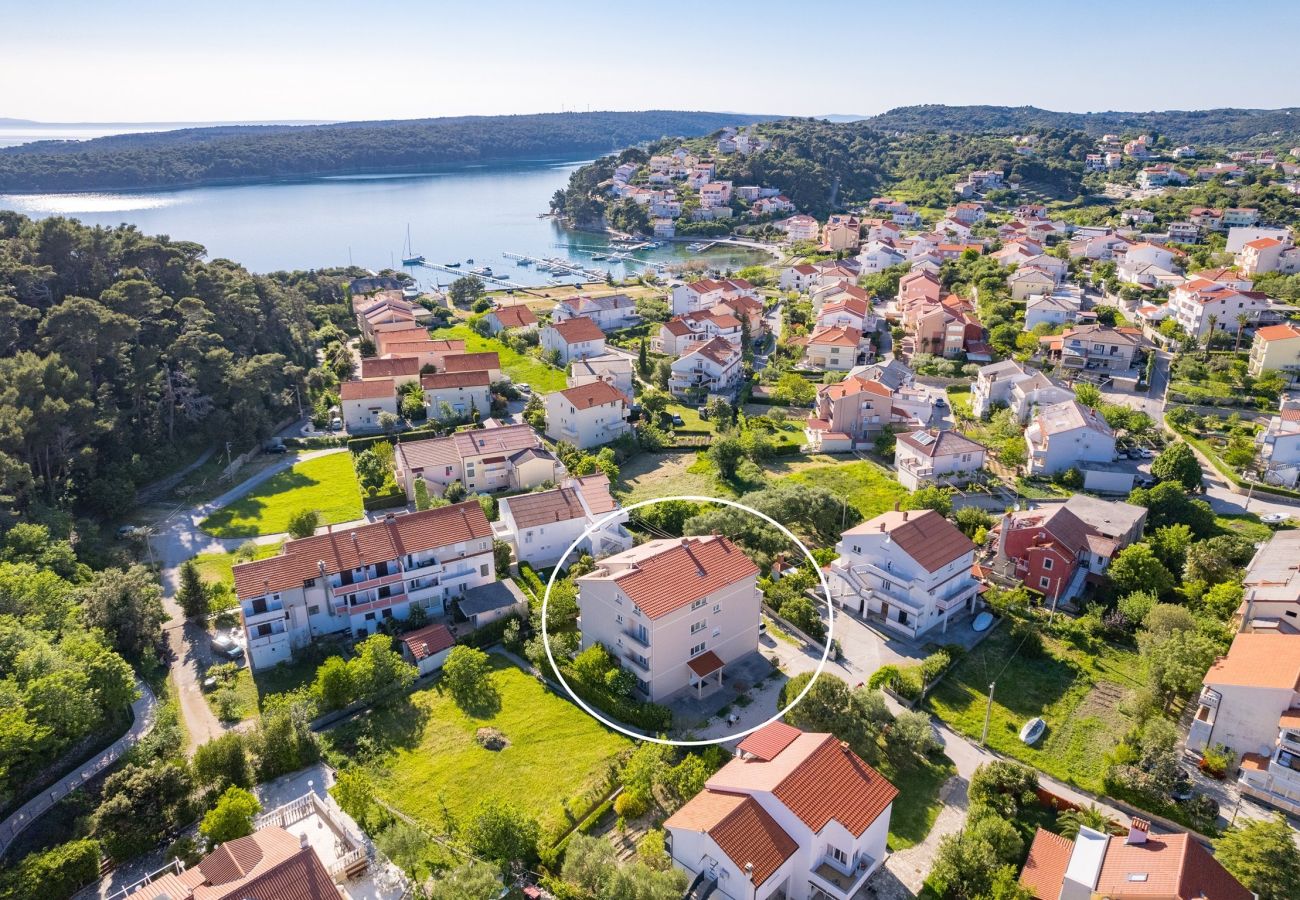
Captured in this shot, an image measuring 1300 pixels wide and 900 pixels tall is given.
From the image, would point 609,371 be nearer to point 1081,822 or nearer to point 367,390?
point 367,390

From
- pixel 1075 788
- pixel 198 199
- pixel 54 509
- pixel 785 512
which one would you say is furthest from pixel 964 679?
pixel 198 199

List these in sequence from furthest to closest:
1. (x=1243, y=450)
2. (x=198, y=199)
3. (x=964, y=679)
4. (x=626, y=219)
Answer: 1. (x=198, y=199)
2. (x=626, y=219)
3. (x=1243, y=450)
4. (x=964, y=679)

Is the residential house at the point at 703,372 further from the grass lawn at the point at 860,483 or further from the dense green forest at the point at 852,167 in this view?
the dense green forest at the point at 852,167

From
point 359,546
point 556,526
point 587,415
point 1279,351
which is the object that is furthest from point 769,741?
point 1279,351

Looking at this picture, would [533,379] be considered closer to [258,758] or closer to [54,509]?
[54,509]

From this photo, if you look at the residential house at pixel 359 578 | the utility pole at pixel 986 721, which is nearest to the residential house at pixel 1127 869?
the utility pole at pixel 986 721

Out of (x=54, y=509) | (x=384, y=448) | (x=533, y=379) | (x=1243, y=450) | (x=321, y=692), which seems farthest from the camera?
(x=533, y=379)
